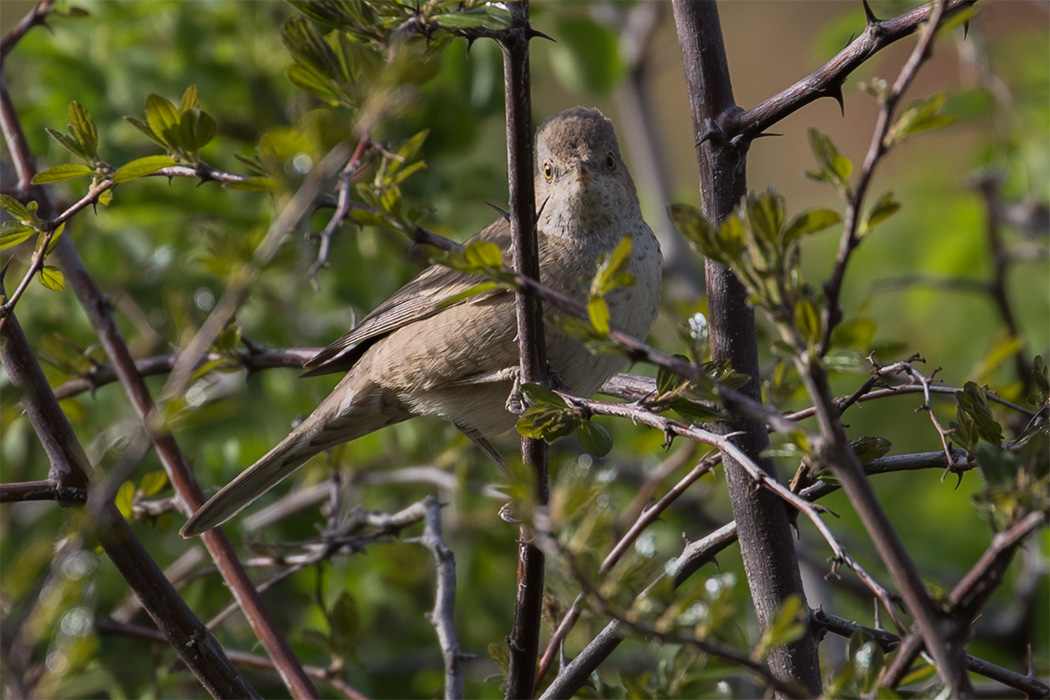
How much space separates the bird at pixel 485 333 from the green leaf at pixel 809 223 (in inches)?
69.0

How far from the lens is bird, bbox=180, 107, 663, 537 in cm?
336

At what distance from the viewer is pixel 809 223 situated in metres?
1.46

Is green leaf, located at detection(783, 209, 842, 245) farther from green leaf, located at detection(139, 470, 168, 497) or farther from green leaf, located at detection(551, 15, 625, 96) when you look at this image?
green leaf, located at detection(551, 15, 625, 96)

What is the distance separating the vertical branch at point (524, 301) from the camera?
1.89 metres

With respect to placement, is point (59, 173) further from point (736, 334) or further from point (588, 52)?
point (588, 52)

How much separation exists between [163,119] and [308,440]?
1594mm

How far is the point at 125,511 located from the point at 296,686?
75 centimetres

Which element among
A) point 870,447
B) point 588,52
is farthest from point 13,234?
point 588,52

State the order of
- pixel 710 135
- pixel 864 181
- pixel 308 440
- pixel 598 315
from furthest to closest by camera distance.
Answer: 1. pixel 308 440
2. pixel 710 135
3. pixel 598 315
4. pixel 864 181

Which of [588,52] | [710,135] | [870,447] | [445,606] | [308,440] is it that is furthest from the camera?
[588,52]

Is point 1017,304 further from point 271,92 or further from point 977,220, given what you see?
point 271,92

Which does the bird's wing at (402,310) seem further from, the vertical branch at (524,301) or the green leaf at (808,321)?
the green leaf at (808,321)

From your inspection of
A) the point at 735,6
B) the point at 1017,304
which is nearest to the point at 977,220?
the point at 1017,304

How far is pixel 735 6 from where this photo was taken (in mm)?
9508
